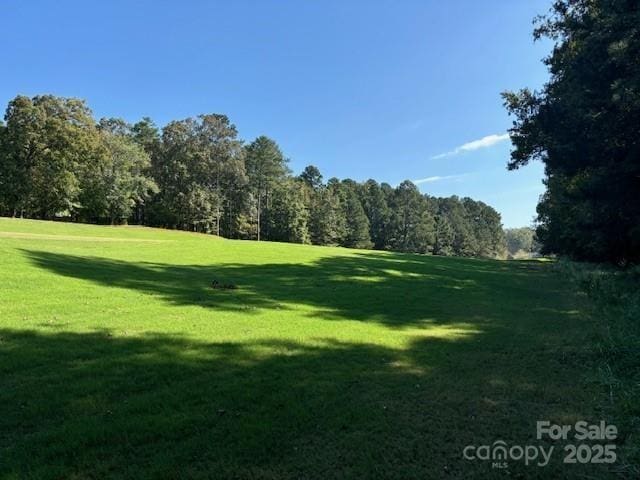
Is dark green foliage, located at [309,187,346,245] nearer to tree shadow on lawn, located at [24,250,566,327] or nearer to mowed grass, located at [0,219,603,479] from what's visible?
tree shadow on lawn, located at [24,250,566,327]

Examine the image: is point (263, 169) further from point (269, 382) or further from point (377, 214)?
point (269, 382)

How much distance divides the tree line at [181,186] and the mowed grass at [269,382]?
42.0 meters

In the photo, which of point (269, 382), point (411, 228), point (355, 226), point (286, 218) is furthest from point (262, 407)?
point (411, 228)

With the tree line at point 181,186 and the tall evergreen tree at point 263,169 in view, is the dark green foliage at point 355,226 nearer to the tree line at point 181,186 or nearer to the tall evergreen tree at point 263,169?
the tree line at point 181,186

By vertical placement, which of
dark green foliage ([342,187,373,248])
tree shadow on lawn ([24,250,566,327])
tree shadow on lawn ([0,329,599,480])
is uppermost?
dark green foliage ([342,187,373,248])

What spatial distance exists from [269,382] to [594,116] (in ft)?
52.9

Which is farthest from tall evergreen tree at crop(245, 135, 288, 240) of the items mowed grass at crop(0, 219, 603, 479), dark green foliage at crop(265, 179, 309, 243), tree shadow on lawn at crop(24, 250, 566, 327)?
mowed grass at crop(0, 219, 603, 479)

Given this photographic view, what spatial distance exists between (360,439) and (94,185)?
58.0m

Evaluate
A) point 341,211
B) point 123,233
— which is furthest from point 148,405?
point 341,211

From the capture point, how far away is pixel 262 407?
193 inches

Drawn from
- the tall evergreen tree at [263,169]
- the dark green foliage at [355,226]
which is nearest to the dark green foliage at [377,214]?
the dark green foliage at [355,226]

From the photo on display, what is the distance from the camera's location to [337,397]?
5270 mm

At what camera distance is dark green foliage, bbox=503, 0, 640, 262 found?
45.5 ft

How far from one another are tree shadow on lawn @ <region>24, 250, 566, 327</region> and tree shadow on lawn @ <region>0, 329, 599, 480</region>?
359 centimetres
